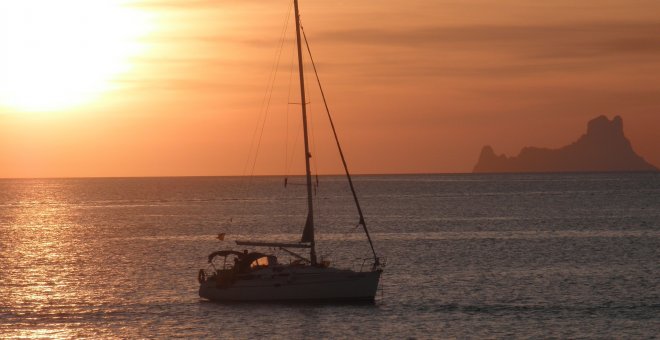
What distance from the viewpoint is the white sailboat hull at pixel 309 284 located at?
68.1 meters

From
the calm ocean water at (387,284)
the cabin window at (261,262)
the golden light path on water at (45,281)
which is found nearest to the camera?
the calm ocean water at (387,284)

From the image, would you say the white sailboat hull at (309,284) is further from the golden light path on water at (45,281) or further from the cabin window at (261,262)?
the golden light path on water at (45,281)

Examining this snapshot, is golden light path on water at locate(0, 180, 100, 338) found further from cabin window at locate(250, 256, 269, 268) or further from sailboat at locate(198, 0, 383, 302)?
cabin window at locate(250, 256, 269, 268)

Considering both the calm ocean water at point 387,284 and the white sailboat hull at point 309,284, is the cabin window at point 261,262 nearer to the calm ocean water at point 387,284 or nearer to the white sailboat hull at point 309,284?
the white sailboat hull at point 309,284

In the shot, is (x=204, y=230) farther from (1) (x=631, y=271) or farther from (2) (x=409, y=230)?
(1) (x=631, y=271)

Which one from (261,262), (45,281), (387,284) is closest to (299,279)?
(261,262)

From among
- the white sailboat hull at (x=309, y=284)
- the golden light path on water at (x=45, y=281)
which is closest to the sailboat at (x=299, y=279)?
the white sailboat hull at (x=309, y=284)

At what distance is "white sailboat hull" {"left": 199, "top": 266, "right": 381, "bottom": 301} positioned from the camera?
68.1 meters

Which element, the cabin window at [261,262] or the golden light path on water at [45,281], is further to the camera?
the cabin window at [261,262]

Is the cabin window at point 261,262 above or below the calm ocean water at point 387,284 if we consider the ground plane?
above

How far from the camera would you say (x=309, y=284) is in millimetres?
68062

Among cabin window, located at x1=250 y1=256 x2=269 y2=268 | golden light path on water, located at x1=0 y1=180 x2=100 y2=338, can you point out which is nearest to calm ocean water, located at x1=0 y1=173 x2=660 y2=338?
golden light path on water, located at x1=0 y1=180 x2=100 y2=338

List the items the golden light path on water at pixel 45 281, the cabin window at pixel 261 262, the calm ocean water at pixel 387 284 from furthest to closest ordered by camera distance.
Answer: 1. the cabin window at pixel 261 262
2. the golden light path on water at pixel 45 281
3. the calm ocean water at pixel 387 284

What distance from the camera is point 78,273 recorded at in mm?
92938
